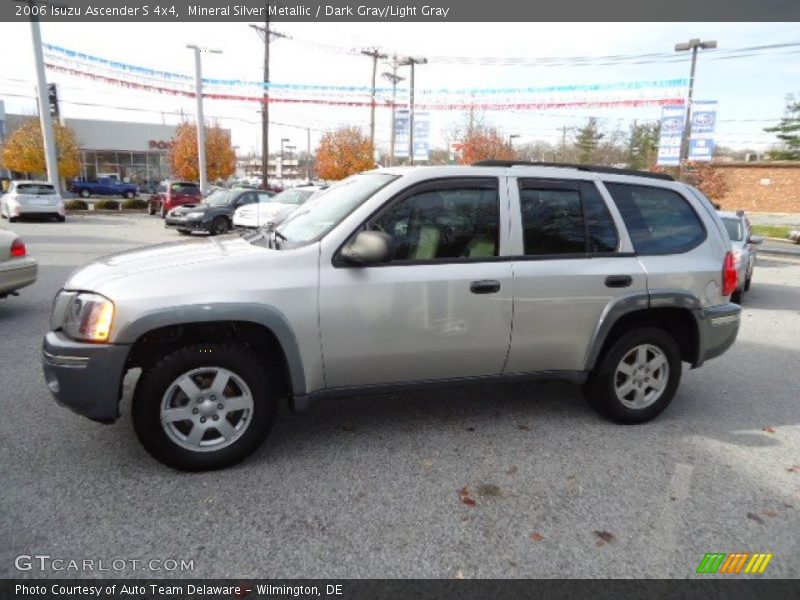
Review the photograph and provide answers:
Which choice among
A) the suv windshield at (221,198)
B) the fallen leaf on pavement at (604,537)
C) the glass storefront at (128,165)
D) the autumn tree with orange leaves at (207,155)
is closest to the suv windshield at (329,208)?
the fallen leaf on pavement at (604,537)

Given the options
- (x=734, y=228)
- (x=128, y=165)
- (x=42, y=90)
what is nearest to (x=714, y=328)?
(x=734, y=228)

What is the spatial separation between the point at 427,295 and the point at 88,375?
6.42 ft

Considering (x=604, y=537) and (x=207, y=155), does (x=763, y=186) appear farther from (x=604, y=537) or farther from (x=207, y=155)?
(x=604, y=537)

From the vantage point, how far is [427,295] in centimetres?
341

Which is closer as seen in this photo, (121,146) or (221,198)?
(221,198)

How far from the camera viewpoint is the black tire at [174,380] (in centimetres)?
307

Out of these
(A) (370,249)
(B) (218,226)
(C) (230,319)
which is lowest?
(B) (218,226)

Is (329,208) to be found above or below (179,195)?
above

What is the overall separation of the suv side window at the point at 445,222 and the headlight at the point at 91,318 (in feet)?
5.11

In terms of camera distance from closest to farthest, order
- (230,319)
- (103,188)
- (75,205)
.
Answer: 1. (230,319)
2. (75,205)
3. (103,188)

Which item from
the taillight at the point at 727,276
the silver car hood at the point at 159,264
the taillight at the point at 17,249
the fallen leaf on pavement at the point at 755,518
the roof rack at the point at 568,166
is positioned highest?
the roof rack at the point at 568,166

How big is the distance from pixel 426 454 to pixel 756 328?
600 centimetres

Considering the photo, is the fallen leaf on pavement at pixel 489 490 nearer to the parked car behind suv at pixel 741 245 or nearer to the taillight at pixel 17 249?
the taillight at pixel 17 249

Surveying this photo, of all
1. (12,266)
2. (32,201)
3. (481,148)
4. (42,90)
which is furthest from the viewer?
(481,148)
